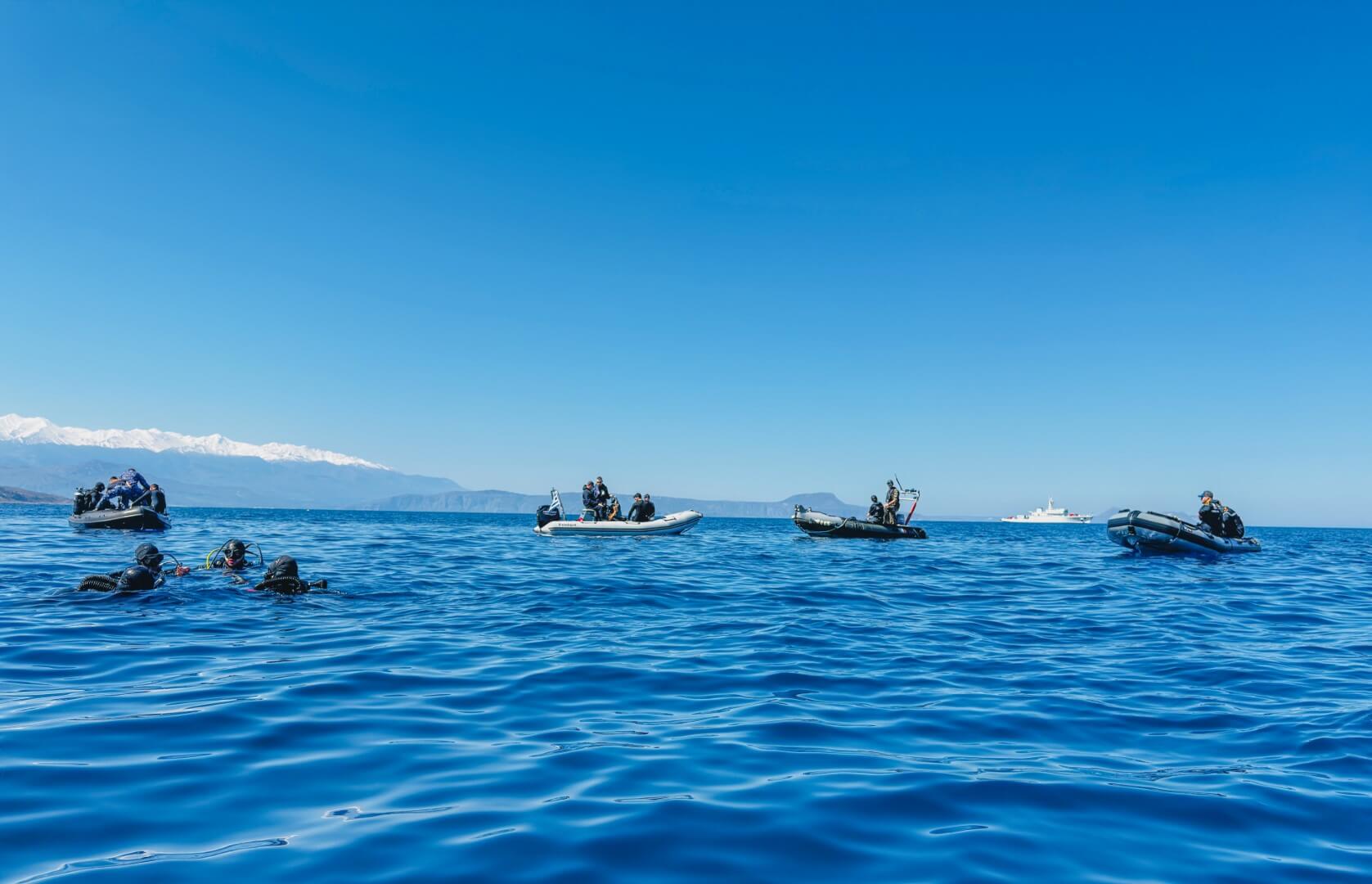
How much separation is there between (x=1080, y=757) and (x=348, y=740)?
17.9 ft

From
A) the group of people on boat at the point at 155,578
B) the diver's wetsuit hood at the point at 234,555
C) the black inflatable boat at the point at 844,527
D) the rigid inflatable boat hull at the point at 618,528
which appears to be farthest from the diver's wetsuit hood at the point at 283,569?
the black inflatable boat at the point at 844,527

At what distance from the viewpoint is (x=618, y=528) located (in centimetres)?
3638

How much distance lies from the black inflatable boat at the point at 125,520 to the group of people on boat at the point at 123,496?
2.11 ft

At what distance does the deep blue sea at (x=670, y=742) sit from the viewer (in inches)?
153

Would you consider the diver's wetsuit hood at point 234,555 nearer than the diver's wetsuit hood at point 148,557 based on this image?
No

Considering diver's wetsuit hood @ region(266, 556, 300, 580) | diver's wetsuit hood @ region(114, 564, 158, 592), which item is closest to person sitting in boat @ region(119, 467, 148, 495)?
diver's wetsuit hood @ region(114, 564, 158, 592)

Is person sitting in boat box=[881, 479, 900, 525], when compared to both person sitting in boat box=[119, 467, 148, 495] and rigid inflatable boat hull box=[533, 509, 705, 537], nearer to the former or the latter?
rigid inflatable boat hull box=[533, 509, 705, 537]

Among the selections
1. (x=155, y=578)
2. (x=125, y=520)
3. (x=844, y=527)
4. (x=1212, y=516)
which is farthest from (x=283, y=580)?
(x=1212, y=516)

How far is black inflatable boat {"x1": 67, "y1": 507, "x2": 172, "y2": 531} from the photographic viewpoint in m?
31.7

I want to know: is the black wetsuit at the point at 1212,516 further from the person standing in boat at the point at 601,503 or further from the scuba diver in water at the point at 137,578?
the scuba diver in water at the point at 137,578

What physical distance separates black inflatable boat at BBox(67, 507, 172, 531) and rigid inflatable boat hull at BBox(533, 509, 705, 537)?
54.3 feet

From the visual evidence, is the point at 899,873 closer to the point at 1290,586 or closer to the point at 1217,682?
the point at 1217,682

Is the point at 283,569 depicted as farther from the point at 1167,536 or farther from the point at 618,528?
the point at 1167,536

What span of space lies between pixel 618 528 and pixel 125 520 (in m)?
20.8
